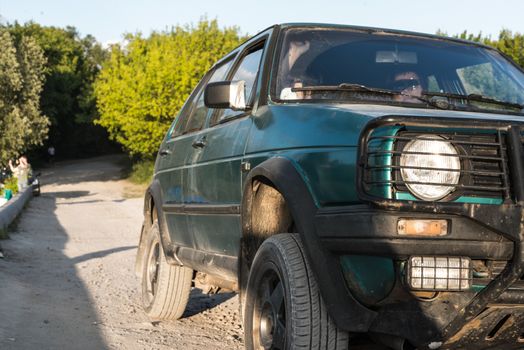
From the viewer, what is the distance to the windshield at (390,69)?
12.6 feet

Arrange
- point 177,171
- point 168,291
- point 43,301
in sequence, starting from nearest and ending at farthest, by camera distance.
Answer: point 177,171
point 168,291
point 43,301

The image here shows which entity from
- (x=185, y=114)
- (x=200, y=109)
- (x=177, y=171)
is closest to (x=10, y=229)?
(x=185, y=114)

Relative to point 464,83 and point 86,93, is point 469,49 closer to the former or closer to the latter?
point 464,83

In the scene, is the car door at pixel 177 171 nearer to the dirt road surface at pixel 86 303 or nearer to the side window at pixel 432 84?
the dirt road surface at pixel 86 303

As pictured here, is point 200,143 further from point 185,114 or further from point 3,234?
point 3,234

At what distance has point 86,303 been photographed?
21.2 ft

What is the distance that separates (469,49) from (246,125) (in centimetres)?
161

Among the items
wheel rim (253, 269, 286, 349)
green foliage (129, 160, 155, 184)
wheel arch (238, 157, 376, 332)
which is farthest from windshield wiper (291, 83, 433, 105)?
green foliage (129, 160, 155, 184)

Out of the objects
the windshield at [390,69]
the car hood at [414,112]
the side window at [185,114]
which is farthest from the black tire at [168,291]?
the car hood at [414,112]

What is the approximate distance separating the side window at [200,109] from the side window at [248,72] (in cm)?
31

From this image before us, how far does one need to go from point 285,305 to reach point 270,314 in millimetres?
337

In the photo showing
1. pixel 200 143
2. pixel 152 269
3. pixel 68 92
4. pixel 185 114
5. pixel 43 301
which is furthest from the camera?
pixel 68 92

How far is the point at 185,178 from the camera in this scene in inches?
204

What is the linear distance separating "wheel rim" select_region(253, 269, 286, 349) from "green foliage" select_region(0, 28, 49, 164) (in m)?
29.2
